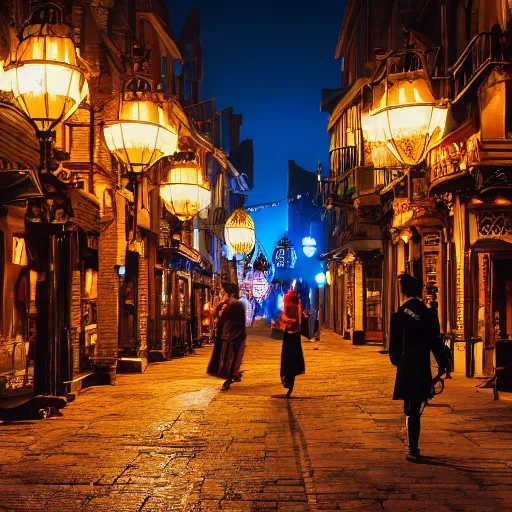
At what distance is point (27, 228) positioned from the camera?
13.0 m

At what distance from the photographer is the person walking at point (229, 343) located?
1666 cm

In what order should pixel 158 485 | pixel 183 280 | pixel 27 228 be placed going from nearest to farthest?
pixel 158 485, pixel 27 228, pixel 183 280

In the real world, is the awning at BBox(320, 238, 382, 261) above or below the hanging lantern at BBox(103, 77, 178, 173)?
below

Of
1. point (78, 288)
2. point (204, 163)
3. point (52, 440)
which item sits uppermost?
point (204, 163)

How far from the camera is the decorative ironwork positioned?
56.0ft

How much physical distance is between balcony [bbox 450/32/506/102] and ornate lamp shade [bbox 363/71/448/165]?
2213 mm

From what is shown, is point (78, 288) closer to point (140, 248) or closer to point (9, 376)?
point (9, 376)

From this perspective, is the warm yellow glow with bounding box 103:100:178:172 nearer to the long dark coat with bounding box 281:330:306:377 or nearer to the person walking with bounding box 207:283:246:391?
the person walking with bounding box 207:283:246:391

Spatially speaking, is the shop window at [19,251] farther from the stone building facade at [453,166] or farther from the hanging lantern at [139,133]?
the stone building facade at [453,166]

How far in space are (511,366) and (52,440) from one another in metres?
7.70

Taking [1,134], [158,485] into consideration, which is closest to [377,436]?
[158,485]

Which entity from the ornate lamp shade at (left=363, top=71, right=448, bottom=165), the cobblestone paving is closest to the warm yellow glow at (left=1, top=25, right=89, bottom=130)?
the cobblestone paving

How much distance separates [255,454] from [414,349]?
2.09 m

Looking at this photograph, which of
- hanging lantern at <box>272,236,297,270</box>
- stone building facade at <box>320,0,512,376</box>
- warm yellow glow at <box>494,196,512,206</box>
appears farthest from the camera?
hanging lantern at <box>272,236,297,270</box>
